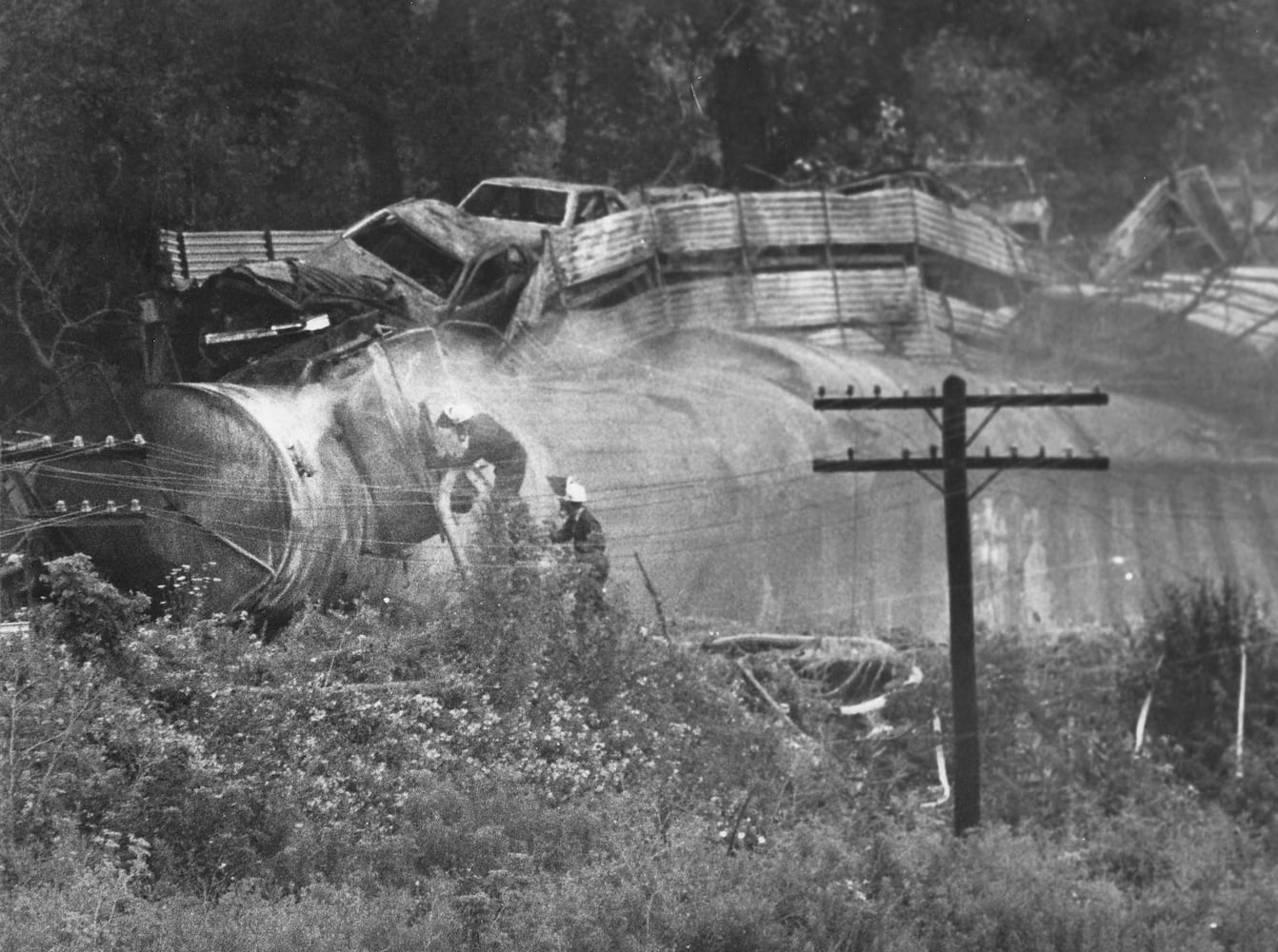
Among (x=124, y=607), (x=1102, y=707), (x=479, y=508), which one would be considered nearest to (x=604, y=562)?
(x=479, y=508)

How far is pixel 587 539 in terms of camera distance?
2011 cm

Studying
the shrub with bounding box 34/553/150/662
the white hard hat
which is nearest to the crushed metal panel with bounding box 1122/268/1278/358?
the white hard hat

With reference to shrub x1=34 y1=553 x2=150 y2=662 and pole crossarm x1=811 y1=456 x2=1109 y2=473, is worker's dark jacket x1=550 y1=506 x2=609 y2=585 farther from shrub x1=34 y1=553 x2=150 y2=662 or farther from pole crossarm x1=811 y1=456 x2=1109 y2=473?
shrub x1=34 y1=553 x2=150 y2=662

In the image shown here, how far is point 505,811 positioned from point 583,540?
3.31 meters

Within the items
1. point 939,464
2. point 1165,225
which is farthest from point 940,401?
point 1165,225

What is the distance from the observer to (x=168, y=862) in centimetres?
1628

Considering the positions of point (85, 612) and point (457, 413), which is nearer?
point (85, 612)

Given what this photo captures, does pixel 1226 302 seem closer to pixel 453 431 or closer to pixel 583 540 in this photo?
pixel 583 540

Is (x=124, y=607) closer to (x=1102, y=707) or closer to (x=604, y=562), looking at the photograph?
(x=604, y=562)

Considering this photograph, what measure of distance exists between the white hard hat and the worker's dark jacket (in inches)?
56.9

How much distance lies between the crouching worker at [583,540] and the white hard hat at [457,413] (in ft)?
4.44

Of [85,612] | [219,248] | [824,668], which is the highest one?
[219,248]

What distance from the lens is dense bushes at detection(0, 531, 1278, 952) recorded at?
16109 millimetres

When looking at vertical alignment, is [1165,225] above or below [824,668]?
above
